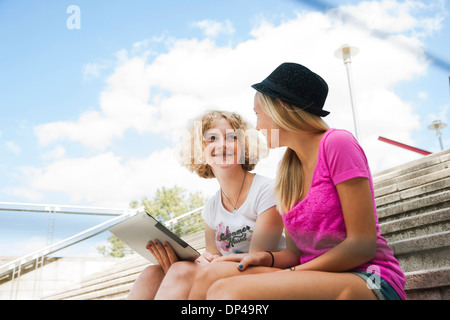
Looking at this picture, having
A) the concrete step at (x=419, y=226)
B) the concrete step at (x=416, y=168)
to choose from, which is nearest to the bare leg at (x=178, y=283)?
the concrete step at (x=419, y=226)

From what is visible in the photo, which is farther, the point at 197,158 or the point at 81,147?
the point at 81,147

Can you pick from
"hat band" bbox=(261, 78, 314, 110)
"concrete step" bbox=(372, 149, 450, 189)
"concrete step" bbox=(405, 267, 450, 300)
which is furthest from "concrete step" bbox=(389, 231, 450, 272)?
"concrete step" bbox=(372, 149, 450, 189)

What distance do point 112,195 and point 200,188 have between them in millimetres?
374

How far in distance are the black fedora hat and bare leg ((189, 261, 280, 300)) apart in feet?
1.48

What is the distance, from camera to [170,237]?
1070 millimetres

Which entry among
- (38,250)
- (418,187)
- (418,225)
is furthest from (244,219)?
(38,250)

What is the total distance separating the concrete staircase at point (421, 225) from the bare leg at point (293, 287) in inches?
27.0

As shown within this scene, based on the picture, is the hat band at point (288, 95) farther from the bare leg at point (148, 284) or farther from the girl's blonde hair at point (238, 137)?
the bare leg at point (148, 284)

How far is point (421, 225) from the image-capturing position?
6.00 ft

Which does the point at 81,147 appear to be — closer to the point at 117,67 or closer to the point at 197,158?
the point at 117,67

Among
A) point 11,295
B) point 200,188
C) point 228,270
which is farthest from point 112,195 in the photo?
point 11,295

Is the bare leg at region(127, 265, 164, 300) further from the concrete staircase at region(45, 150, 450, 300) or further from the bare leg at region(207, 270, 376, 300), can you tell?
the concrete staircase at region(45, 150, 450, 300)

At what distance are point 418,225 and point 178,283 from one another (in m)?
1.34

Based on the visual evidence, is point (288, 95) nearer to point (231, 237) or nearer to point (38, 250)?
point (231, 237)
